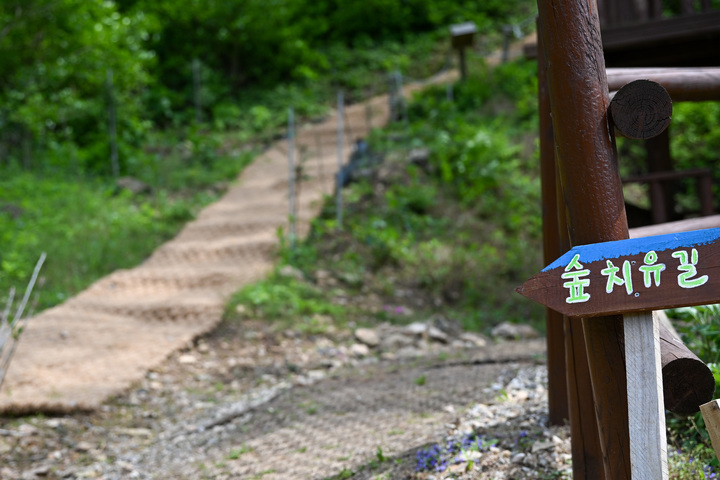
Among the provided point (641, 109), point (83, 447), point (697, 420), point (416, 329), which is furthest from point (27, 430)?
point (641, 109)

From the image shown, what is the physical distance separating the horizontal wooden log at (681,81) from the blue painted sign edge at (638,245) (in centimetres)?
94

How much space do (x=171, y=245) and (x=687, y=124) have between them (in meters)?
7.51

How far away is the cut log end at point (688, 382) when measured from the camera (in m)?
2.07

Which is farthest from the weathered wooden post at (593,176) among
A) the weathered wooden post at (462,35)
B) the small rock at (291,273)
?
the weathered wooden post at (462,35)

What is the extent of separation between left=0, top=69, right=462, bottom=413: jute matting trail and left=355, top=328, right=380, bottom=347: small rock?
144cm

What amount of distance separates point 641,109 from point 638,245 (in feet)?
1.39

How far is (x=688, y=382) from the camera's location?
2094mm

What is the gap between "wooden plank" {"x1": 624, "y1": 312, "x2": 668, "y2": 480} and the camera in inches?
73.0

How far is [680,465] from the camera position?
2766 mm

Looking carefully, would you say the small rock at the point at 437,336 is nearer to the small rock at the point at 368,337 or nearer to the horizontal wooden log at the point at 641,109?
the small rock at the point at 368,337

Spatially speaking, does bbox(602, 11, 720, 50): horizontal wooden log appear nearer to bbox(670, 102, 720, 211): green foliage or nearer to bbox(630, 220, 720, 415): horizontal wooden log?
bbox(630, 220, 720, 415): horizontal wooden log

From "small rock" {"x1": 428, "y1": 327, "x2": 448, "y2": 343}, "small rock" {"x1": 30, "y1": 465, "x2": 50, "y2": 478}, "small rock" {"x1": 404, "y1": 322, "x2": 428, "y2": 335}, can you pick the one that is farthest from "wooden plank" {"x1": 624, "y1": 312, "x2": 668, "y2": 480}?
"small rock" {"x1": 404, "y1": 322, "x2": 428, "y2": 335}

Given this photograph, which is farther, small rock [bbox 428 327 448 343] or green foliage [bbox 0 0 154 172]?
green foliage [bbox 0 0 154 172]

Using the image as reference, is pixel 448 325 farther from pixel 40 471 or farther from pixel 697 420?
pixel 40 471
